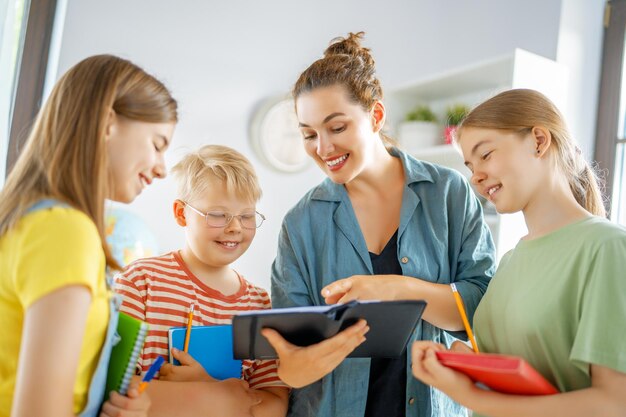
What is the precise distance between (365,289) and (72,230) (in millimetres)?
651

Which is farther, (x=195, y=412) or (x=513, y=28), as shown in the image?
(x=513, y=28)

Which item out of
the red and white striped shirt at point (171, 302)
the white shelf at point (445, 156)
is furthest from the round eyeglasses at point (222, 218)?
the white shelf at point (445, 156)

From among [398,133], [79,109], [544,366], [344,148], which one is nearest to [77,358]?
[79,109]

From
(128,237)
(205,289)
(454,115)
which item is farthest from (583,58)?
(205,289)

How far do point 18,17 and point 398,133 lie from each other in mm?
2063

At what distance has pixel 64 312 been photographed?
2.84 feet

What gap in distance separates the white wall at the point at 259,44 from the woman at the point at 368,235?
5.03ft

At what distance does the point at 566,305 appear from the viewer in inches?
43.5

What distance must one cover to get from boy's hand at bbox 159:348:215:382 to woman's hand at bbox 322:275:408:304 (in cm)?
32

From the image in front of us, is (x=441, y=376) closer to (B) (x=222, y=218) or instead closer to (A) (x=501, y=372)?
(A) (x=501, y=372)

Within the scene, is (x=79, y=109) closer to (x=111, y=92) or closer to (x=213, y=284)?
(x=111, y=92)

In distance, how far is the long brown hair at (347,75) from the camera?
1632 millimetres

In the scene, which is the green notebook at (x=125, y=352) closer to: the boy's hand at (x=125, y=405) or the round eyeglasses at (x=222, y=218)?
the boy's hand at (x=125, y=405)

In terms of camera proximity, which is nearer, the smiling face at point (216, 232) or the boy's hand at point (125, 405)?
the boy's hand at point (125, 405)
